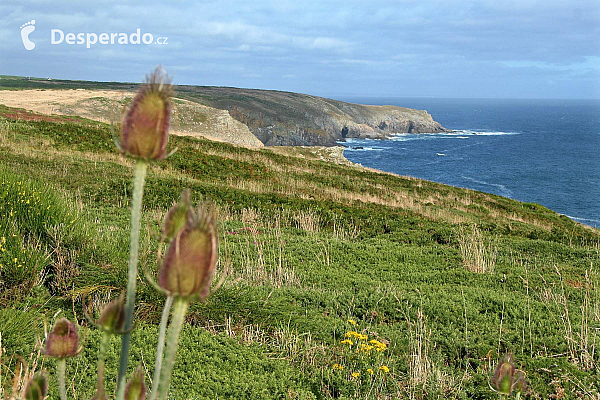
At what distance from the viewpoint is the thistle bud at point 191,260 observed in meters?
0.93

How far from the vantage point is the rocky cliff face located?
84125mm

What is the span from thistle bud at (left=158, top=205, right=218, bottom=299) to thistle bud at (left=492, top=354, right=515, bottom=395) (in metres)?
1.25

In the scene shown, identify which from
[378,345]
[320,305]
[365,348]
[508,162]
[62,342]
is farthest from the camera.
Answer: [508,162]

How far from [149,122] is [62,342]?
0.67 metres

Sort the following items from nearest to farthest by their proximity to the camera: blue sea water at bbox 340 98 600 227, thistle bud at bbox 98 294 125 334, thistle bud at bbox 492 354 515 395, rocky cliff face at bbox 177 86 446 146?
1. thistle bud at bbox 98 294 125 334
2. thistle bud at bbox 492 354 515 395
3. blue sea water at bbox 340 98 600 227
4. rocky cliff face at bbox 177 86 446 146

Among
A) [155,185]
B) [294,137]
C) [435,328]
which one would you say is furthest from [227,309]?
[294,137]

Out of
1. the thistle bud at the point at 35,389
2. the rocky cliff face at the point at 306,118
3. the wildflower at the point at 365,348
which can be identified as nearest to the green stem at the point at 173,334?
the thistle bud at the point at 35,389

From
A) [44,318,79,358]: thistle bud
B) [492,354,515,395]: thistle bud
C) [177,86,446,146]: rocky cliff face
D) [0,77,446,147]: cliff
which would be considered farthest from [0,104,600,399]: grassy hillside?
[177,86,446,146]: rocky cliff face

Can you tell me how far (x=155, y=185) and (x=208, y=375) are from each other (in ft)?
32.0

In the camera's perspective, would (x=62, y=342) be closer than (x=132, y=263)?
No

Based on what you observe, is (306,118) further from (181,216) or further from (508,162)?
(181,216)

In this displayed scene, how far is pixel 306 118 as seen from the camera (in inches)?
3841

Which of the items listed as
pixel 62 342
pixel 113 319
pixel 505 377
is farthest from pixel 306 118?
pixel 113 319

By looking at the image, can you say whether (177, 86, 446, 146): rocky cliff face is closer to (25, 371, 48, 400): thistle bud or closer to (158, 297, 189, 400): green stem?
(25, 371, 48, 400): thistle bud
